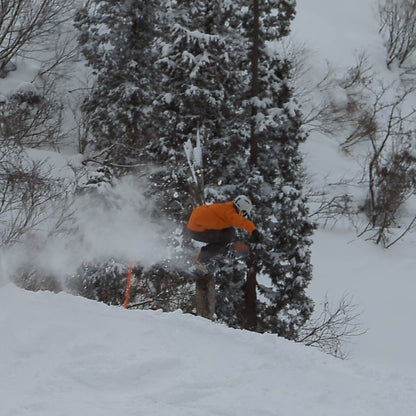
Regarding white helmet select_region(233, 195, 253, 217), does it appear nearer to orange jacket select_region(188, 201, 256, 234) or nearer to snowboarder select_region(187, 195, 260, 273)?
snowboarder select_region(187, 195, 260, 273)

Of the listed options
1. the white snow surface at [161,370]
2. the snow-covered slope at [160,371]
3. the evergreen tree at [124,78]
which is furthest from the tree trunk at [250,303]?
the snow-covered slope at [160,371]

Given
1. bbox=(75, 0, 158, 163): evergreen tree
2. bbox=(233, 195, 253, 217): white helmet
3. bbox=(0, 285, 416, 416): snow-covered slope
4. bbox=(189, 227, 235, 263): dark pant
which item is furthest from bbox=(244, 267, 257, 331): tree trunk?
bbox=(0, 285, 416, 416): snow-covered slope

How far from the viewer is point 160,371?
6.31m

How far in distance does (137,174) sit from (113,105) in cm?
467

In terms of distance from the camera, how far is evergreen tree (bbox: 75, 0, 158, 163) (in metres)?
20.1

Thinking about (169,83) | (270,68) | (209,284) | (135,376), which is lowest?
(135,376)

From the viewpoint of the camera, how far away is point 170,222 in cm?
1467

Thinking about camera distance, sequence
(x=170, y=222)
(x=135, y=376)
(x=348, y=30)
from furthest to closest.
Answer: (x=348, y=30)
(x=170, y=222)
(x=135, y=376)

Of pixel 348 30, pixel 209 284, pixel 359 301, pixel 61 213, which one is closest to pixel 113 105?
pixel 61 213

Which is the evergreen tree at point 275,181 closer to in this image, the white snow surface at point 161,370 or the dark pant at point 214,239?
the dark pant at point 214,239

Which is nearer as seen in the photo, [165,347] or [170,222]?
[165,347]

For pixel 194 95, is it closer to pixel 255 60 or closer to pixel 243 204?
pixel 255 60

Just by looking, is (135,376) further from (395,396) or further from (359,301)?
(359,301)

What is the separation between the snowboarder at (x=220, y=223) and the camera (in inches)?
373
